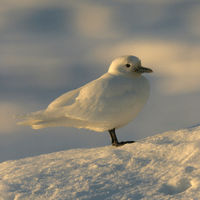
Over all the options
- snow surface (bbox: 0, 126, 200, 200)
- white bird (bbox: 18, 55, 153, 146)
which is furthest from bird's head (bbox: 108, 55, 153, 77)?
snow surface (bbox: 0, 126, 200, 200)

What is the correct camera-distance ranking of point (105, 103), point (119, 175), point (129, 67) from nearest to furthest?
1. point (119, 175)
2. point (105, 103)
3. point (129, 67)

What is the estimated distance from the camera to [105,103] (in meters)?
6.92

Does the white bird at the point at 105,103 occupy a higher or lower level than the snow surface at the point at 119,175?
higher

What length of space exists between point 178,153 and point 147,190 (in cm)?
133

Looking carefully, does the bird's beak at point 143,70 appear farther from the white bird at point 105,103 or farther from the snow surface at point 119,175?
the snow surface at point 119,175

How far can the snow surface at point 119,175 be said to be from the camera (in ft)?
15.1

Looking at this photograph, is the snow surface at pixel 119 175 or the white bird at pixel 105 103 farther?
the white bird at pixel 105 103

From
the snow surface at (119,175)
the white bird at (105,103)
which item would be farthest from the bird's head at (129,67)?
the snow surface at (119,175)

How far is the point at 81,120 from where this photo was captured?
23.6 feet

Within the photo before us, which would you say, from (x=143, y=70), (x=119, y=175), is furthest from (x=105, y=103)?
(x=119, y=175)

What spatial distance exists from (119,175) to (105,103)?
7.13 feet

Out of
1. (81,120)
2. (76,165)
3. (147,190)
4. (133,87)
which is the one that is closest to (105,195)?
(147,190)

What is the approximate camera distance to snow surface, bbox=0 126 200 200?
4617 mm

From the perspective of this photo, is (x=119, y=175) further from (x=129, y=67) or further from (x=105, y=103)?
(x=129, y=67)
